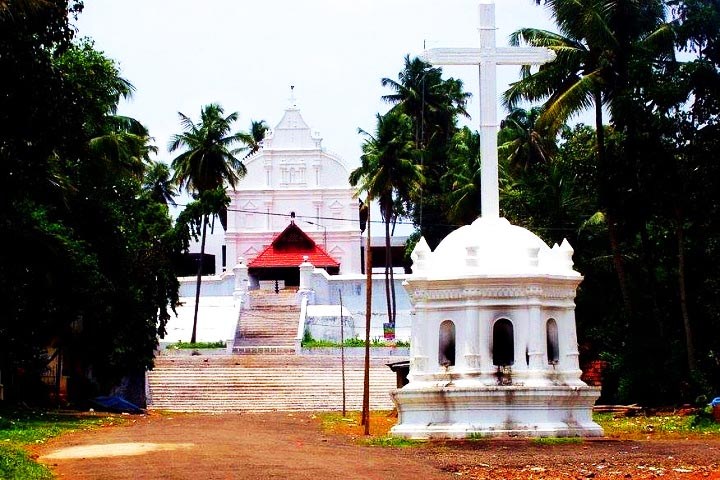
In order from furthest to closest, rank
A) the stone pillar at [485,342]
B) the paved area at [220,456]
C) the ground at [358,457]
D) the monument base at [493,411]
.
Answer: the stone pillar at [485,342] < the monument base at [493,411] < the ground at [358,457] < the paved area at [220,456]

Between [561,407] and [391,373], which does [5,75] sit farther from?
[391,373]

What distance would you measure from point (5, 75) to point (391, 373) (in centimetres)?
2631

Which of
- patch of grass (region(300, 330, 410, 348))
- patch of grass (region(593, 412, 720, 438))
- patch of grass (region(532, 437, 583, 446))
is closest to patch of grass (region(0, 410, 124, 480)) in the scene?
patch of grass (region(532, 437, 583, 446))

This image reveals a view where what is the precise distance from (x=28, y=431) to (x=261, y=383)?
69.5ft

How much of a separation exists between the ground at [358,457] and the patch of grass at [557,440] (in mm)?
51

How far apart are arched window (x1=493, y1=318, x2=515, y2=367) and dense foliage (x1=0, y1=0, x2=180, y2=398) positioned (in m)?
9.60

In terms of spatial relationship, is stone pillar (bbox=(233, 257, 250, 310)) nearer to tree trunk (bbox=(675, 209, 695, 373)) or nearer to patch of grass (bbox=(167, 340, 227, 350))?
patch of grass (bbox=(167, 340, 227, 350))

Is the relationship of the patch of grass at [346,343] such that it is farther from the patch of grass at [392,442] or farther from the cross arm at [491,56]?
the patch of grass at [392,442]

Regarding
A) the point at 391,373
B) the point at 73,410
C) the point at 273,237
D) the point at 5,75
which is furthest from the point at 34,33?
the point at 273,237

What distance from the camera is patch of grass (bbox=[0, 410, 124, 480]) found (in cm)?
1695

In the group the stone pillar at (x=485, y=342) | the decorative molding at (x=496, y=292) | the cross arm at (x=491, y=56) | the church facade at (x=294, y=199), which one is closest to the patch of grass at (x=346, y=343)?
the church facade at (x=294, y=199)

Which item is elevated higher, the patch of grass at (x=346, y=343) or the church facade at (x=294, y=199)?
the church facade at (x=294, y=199)

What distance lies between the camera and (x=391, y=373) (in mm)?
48562

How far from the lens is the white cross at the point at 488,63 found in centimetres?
2472
